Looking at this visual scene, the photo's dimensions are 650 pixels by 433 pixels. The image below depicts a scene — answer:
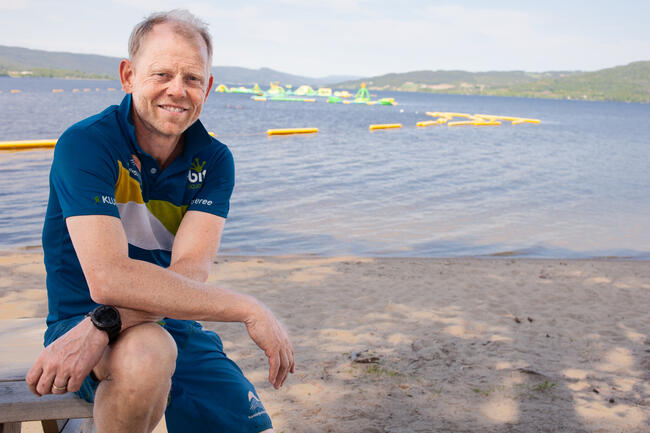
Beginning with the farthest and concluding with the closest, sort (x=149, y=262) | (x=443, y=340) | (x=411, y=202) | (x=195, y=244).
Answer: (x=411, y=202) < (x=443, y=340) < (x=195, y=244) < (x=149, y=262)

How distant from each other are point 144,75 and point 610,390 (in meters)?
3.94

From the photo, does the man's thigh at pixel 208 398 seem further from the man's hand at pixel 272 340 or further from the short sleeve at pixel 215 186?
the short sleeve at pixel 215 186

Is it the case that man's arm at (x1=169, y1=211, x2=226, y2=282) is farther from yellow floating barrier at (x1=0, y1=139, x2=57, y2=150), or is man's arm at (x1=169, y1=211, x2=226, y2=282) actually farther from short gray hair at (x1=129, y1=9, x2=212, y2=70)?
yellow floating barrier at (x1=0, y1=139, x2=57, y2=150)

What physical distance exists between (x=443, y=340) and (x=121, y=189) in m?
3.77

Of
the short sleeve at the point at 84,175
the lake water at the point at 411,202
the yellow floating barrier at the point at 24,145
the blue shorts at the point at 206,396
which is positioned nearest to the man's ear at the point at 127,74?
the short sleeve at the point at 84,175

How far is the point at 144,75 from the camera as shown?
2.30 m

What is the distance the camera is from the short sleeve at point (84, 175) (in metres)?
2.00

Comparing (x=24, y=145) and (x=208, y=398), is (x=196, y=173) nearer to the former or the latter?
(x=208, y=398)

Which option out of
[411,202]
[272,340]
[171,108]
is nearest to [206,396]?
[272,340]

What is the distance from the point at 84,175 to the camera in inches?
79.6

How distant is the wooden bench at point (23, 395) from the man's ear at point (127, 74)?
1.15 metres

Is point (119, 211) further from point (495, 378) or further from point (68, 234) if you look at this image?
point (495, 378)

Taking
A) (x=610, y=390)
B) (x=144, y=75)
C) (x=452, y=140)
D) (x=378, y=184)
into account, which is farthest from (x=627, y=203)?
(x=452, y=140)

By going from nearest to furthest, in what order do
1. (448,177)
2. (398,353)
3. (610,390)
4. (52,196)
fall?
(52,196), (610,390), (398,353), (448,177)
